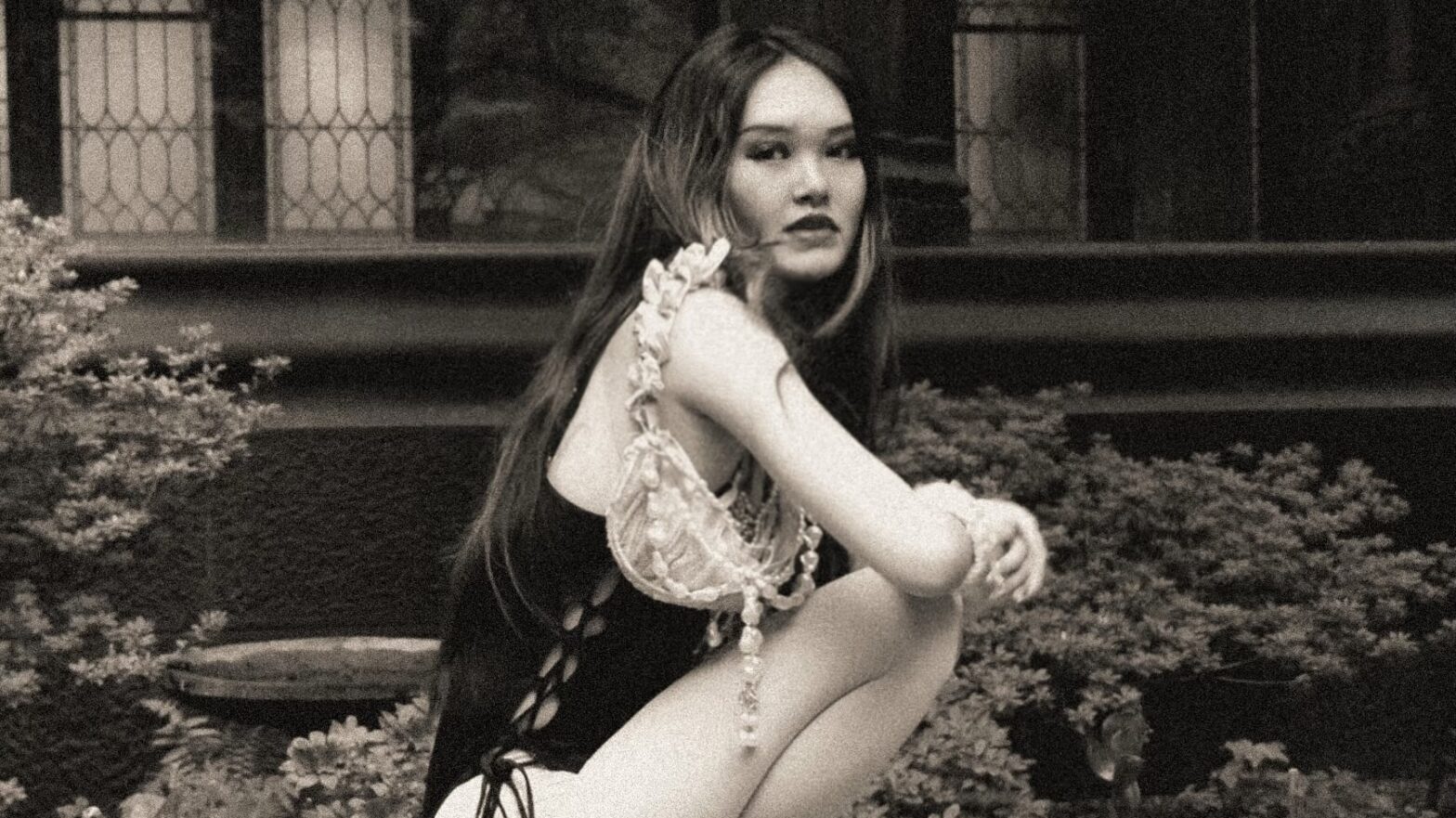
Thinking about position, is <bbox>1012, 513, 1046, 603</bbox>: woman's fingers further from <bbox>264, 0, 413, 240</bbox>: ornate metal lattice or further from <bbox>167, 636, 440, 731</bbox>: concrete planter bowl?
<bbox>264, 0, 413, 240</bbox>: ornate metal lattice

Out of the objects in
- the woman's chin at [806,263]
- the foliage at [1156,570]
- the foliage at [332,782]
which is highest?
the woman's chin at [806,263]

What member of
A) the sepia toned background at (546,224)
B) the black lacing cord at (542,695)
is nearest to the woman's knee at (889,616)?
the black lacing cord at (542,695)

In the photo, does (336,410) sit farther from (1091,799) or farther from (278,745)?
(1091,799)

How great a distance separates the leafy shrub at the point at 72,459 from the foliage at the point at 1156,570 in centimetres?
168

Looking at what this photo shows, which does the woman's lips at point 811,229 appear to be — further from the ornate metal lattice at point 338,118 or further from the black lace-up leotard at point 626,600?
the ornate metal lattice at point 338,118

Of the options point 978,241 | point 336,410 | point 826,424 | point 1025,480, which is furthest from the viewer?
point 978,241

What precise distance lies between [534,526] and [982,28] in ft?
12.1

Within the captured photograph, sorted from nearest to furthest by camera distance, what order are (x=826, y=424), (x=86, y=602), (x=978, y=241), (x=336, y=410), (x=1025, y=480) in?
(x=826, y=424) < (x=86, y=602) < (x=1025, y=480) < (x=336, y=410) < (x=978, y=241)

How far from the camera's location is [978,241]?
6523mm

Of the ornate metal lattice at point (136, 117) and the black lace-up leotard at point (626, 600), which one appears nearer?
the black lace-up leotard at point (626, 600)

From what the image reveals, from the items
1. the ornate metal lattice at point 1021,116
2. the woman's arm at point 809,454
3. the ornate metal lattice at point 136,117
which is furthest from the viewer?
the ornate metal lattice at point 1021,116

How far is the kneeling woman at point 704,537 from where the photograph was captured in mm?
3117

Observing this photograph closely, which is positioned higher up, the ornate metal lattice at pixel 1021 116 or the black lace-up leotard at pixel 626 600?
the ornate metal lattice at pixel 1021 116

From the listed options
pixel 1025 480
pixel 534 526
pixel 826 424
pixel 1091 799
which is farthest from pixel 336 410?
pixel 826 424
